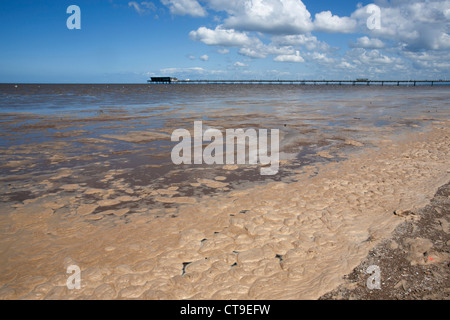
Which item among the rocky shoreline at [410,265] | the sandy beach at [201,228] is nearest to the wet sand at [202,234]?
the sandy beach at [201,228]

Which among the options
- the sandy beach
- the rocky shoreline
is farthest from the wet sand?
the rocky shoreline

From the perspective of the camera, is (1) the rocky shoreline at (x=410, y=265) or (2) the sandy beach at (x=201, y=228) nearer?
(1) the rocky shoreline at (x=410, y=265)

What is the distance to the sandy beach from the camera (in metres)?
3.11

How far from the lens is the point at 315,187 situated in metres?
5.81

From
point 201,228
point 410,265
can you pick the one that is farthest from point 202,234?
point 410,265

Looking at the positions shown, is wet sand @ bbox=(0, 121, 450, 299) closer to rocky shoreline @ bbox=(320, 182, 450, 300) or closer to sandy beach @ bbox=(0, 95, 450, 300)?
Answer: sandy beach @ bbox=(0, 95, 450, 300)

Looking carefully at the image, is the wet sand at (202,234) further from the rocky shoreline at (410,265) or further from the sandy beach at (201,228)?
the rocky shoreline at (410,265)

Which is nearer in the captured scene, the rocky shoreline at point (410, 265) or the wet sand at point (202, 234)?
the rocky shoreline at point (410, 265)

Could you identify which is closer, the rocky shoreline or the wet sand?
the rocky shoreline

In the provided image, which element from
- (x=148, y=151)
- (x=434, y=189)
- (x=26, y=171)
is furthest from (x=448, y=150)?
(x=26, y=171)

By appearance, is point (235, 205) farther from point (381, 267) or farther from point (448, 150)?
point (448, 150)

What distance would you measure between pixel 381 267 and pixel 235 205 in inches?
97.0

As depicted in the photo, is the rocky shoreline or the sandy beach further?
the sandy beach

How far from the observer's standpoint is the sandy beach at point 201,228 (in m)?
3.11
